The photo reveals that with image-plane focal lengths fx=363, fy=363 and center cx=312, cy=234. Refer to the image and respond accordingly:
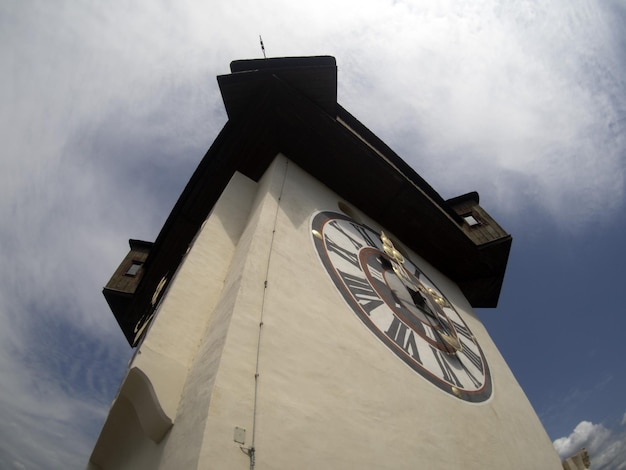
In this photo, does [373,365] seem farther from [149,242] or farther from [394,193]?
[149,242]

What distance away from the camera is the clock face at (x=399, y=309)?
3004mm

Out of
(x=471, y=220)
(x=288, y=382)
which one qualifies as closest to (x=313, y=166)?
(x=288, y=382)

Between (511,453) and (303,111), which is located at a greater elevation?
(303,111)

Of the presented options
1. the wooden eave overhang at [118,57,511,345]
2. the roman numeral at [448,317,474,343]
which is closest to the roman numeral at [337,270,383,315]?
the roman numeral at [448,317,474,343]

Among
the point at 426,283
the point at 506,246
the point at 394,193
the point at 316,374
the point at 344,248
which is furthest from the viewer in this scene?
the point at 506,246

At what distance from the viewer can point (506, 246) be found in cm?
610

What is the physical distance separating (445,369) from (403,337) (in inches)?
19.8

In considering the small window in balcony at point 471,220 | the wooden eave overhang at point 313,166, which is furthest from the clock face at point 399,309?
the small window in balcony at point 471,220

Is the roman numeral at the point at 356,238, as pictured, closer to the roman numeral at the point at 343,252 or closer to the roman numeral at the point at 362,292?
the roman numeral at the point at 343,252

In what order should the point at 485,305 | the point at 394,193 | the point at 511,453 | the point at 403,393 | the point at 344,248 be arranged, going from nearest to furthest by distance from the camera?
1. the point at 403,393
2. the point at 511,453
3. the point at 344,248
4. the point at 394,193
5. the point at 485,305

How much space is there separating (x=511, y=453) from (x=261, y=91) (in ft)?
14.5

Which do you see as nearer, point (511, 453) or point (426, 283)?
point (511, 453)

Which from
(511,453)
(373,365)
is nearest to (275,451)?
(373,365)

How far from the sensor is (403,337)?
122 inches
